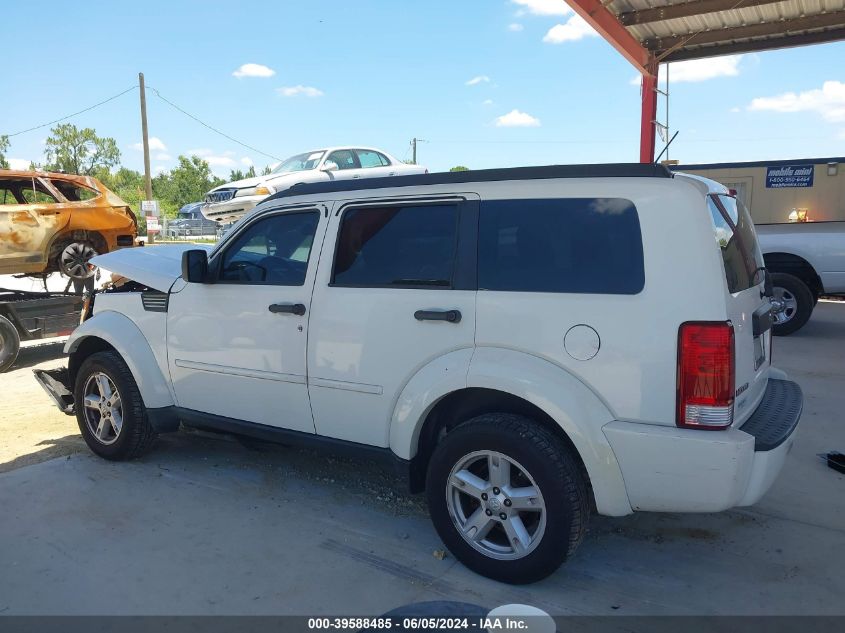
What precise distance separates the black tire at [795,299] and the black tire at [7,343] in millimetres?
9995

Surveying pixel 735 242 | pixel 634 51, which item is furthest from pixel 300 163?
pixel 735 242

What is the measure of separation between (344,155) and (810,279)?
7829mm

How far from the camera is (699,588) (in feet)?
10.2

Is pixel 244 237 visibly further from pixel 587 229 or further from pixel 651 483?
pixel 651 483

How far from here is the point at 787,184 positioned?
12.0 meters

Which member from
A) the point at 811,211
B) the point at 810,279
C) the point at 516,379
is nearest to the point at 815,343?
the point at 810,279

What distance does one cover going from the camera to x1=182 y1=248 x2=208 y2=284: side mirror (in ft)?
13.3

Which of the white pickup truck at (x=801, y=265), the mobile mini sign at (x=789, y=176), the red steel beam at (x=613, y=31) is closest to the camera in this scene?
the white pickup truck at (x=801, y=265)

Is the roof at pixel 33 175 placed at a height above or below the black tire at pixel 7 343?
above

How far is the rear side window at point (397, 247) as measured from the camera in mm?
3357

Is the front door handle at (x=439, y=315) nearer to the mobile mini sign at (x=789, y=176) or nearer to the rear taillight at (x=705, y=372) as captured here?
the rear taillight at (x=705, y=372)

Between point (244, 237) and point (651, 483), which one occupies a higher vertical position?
point (244, 237)

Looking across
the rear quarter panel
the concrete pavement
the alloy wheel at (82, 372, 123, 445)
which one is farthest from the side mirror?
the rear quarter panel

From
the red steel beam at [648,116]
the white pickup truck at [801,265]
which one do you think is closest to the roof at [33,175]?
the white pickup truck at [801,265]
